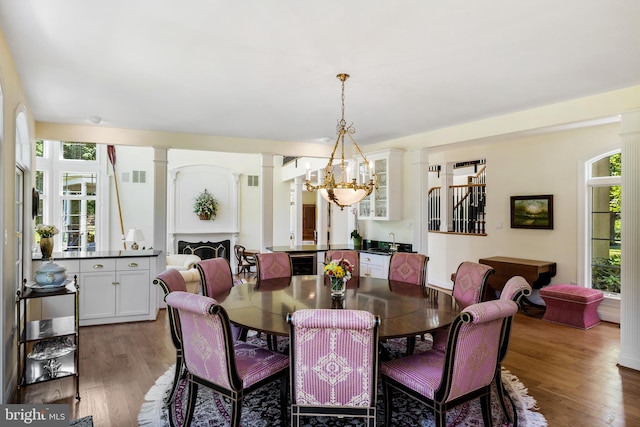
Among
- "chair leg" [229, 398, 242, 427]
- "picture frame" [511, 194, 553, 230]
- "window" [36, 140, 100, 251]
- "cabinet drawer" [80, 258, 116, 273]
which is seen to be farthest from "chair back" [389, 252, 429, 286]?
"window" [36, 140, 100, 251]

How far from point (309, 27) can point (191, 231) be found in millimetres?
7296

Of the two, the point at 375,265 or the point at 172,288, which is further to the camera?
the point at 375,265

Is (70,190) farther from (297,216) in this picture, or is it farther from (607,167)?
(607,167)

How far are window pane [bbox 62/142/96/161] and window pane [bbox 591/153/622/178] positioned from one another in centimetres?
906

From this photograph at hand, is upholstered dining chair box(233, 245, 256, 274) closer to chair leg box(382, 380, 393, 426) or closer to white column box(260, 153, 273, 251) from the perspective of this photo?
white column box(260, 153, 273, 251)

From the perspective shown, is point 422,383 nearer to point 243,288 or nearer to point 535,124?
point 243,288

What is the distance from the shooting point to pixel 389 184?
5570mm

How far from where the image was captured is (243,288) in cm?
339

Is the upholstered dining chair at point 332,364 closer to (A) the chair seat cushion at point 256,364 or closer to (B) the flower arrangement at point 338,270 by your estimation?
(A) the chair seat cushion at point 256,364

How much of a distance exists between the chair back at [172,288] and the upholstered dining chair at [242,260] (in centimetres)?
525

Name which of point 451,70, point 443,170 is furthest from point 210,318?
point 443,170

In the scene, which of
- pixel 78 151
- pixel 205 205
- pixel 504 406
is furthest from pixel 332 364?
pixel 78 151

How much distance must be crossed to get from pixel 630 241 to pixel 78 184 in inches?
364

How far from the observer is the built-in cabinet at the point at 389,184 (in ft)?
18.3
